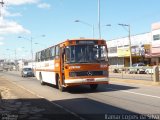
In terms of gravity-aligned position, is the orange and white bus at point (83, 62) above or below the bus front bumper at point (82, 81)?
above

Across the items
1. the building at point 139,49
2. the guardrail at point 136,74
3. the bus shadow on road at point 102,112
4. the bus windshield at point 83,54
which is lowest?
the bus shadow on road at point 102,112

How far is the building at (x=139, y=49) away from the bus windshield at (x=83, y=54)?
4753cm

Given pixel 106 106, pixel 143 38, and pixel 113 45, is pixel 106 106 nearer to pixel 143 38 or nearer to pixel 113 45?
pixel 143 38

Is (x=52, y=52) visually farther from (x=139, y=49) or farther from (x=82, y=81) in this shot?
(x=139, y=49)

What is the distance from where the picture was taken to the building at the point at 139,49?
2761 inches

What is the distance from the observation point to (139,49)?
79.0 m

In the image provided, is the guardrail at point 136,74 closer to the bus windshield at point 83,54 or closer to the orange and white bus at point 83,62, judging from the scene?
the orange and white bus at point 83,62

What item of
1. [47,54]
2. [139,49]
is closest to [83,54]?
[47,54]

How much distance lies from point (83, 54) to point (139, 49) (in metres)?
58.5

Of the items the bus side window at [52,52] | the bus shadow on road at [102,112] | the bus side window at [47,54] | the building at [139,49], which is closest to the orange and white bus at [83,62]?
the bus side window at [52,52]

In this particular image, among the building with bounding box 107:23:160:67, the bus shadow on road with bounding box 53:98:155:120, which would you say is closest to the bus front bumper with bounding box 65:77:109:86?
the bus shadow on road with bounding box 53:98:155:120

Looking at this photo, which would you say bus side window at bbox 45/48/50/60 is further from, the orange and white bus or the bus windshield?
the bus windshield

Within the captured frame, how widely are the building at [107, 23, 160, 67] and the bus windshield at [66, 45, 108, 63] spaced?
156 ft

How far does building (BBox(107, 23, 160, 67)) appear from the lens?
230 ft
